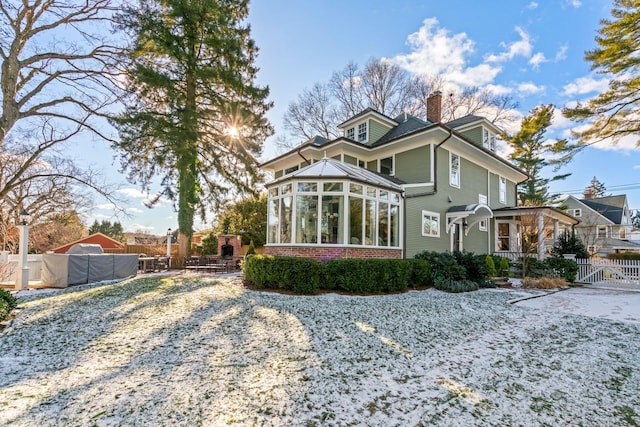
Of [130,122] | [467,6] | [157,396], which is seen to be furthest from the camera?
[130,122]

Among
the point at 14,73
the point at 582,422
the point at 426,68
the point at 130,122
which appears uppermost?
the point at 426,68

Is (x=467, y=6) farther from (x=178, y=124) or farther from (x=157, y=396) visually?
(x=157, y=396)

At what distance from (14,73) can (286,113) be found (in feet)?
52.5

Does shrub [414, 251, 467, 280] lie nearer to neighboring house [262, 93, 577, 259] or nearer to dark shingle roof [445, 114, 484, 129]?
neighboring house [262, 93, 577, 259]

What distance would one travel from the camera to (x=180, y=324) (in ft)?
17.6

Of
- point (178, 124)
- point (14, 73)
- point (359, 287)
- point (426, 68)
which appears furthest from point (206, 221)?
point (426, 68)

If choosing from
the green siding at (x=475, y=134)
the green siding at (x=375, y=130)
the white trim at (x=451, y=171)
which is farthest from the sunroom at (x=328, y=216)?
the green siding at (x=475, y=134)

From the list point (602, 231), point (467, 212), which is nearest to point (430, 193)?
point (467, 212)

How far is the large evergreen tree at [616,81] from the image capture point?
42.2 feet

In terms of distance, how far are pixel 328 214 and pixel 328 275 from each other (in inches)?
88.2

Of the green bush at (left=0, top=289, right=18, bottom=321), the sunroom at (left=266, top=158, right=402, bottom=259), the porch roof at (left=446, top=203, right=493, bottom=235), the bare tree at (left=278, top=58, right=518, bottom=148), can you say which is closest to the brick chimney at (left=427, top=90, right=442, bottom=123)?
the porch roof at (left=446, top=203, right=493, bottom=235)

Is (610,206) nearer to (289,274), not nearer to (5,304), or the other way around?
(289,274)

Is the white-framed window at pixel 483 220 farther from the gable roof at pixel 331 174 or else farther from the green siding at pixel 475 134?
the gable roof at pixel 331 174

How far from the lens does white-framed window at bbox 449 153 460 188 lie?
44.5 feet
